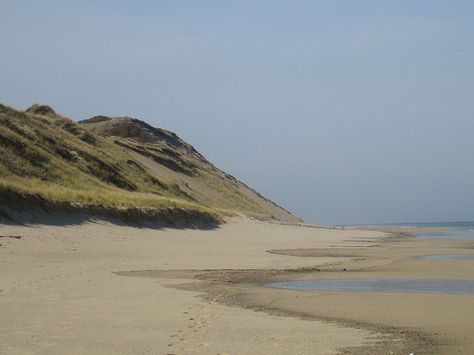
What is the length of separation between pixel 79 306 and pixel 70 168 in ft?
78.7

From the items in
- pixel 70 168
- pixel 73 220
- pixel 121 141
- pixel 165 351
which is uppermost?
pixel 121 141

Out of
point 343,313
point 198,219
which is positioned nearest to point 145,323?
point 343,313

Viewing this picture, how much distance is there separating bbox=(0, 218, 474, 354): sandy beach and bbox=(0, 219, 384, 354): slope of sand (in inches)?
0.8

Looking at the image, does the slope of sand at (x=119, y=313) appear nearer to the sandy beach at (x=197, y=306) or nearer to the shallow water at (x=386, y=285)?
the sandy beach at (x=197, y=306)

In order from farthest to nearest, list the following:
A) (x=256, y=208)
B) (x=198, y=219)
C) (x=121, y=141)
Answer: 1. (x=256, y=208)
2. (x=121, y=141)
3. (x=198, y=219)

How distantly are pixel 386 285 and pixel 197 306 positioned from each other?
215 inches

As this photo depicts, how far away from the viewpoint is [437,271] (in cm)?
1627

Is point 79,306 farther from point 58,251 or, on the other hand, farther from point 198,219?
point 198,219

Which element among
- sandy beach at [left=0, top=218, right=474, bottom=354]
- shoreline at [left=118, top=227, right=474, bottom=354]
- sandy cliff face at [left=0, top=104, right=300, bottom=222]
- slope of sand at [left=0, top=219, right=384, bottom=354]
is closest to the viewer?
slope of sand at [left=0, top=219, right=384, bottom=354]

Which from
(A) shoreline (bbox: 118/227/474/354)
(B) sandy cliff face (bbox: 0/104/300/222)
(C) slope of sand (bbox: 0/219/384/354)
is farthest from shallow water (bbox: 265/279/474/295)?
(B) sandy cliff face (bbox: 0/104/300/222)

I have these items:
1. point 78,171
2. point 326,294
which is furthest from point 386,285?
point 78,171

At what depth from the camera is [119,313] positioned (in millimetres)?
8547

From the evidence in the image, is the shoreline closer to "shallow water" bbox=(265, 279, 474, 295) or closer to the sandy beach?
the sandy beach

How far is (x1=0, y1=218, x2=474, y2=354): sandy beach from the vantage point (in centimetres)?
685
